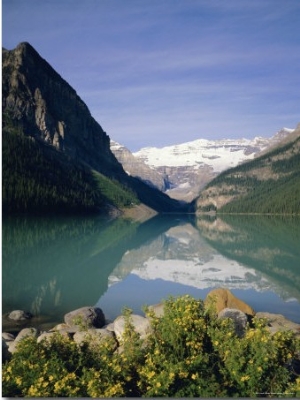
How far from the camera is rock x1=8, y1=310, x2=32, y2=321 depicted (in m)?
18.7

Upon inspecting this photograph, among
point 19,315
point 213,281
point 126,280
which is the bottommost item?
point 19,315

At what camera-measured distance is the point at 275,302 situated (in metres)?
21.0

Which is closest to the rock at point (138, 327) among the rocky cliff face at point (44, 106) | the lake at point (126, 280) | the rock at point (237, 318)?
the rock at point (237, 318)

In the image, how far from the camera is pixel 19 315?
18.8 m

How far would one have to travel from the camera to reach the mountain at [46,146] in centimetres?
9300

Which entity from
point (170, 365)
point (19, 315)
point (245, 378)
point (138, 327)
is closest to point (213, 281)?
point (19, 315)

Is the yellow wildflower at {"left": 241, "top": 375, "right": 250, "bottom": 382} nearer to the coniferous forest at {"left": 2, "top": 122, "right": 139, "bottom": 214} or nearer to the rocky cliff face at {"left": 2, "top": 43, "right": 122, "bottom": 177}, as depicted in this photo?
the coniferous forest at {"left": 2, "top": 122, "right": 139, "bottom": 214}

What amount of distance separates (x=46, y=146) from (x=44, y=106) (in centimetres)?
2156

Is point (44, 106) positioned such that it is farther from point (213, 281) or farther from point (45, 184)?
point (213, 281)

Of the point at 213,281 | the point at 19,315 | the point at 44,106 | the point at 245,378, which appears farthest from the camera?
the point at 44,106

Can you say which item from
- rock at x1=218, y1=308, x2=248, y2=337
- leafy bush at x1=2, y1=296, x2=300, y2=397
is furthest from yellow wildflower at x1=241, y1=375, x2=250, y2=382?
rock at x1=218, y1=308, x2=248, y2=337

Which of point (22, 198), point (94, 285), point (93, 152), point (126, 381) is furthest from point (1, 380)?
point (93, 152)

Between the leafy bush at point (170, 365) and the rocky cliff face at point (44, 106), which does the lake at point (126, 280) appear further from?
the rocky cliff face at point (44, 106)

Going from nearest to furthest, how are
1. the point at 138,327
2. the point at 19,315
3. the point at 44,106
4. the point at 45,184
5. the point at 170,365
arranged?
the point at 170,365, the point at 138,327, the point at 19,315, the point at 45,184, the point at 44,106
